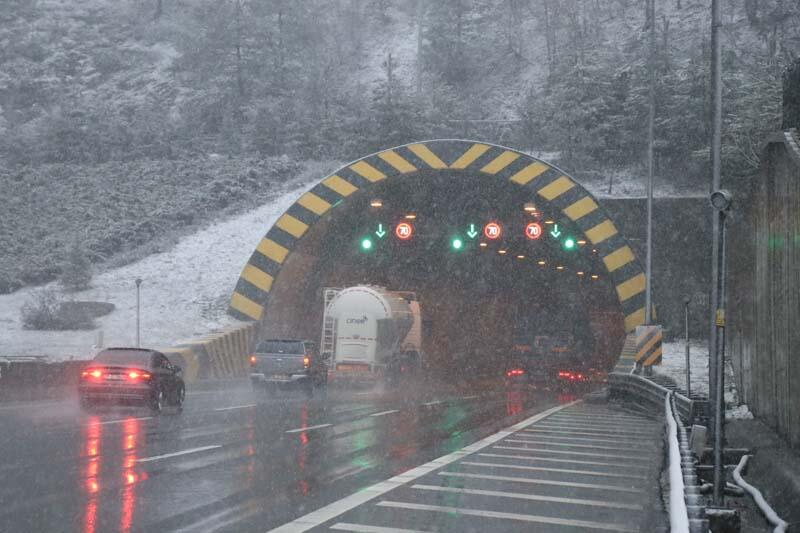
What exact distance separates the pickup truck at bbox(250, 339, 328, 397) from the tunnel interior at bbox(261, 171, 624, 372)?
23.8ft

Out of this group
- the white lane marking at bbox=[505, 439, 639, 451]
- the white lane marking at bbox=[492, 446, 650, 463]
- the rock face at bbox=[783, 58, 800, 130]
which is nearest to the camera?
the rock face at bbox=[783, 58, 800, 130]

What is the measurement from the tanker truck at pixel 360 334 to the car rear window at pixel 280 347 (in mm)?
3872

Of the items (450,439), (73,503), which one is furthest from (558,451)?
(73,503)

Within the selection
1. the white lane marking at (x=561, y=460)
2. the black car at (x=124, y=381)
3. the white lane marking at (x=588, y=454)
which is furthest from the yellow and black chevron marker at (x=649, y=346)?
the white lane marking at (x=561, y=460)

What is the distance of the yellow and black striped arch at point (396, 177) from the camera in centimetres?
3750

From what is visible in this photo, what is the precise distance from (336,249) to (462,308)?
15.0 meters

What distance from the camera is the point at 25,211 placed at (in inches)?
2259

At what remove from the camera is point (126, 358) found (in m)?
22.7

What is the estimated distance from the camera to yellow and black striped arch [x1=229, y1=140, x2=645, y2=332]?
1476 inches

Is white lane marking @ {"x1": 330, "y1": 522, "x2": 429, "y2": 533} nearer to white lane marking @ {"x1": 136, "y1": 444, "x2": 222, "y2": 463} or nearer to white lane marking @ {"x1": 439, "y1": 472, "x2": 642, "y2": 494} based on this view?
white lane marking @ {"x1": 439, "y1": 472, "x2": 642, "y2": 494}

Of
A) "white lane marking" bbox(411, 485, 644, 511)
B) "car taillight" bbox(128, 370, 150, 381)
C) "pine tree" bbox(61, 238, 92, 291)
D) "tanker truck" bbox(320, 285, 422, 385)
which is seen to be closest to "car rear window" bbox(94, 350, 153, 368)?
"car taillight" bbox(128, 370, 150, 381)

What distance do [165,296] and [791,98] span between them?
102ft

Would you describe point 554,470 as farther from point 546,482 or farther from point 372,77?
point 372,77

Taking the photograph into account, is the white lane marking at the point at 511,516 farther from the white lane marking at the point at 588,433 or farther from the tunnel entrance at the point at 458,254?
the tunnel entrance at the point at 458,254
